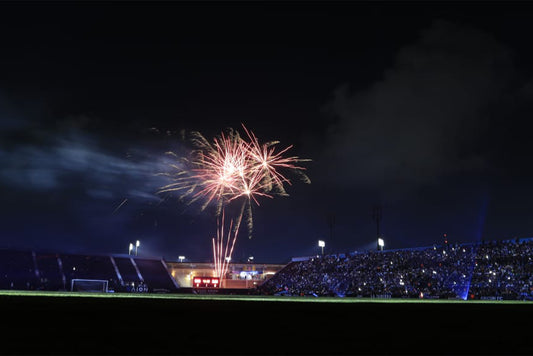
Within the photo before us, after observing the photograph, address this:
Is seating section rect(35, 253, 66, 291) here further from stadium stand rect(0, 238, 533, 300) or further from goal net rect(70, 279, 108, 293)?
goal net rect(70, 279, 108, 293)

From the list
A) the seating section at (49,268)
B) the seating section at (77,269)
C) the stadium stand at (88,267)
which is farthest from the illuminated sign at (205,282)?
the seating section at (49,268)

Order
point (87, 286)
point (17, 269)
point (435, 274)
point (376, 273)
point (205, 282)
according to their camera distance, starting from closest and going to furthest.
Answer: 1. point (87, 286)
2. point (435, 274)
3. point (376, 273)
4. point (205, 282)
5. point (17, 269)

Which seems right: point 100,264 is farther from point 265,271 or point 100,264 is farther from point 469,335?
point 469,335

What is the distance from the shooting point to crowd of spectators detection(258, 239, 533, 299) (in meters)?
45.0

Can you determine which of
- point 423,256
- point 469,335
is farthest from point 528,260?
point 469,335

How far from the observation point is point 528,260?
48594mm

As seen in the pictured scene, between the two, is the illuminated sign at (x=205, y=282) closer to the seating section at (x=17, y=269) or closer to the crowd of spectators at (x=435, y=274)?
the crowd of spectators at (x=435, y=274)

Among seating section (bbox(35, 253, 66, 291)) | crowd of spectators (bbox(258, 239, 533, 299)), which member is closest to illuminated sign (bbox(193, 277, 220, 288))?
crowd of spectators (bbox(258, 239, 533, 299))

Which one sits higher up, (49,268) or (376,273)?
(376,273)

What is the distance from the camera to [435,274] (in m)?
53.0

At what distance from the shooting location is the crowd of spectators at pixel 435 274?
4497cm

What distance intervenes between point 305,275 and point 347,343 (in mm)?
67810

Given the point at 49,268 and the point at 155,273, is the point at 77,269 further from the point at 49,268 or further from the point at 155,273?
the point at 155,273

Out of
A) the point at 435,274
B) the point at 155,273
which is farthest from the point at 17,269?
the point at 435,274
